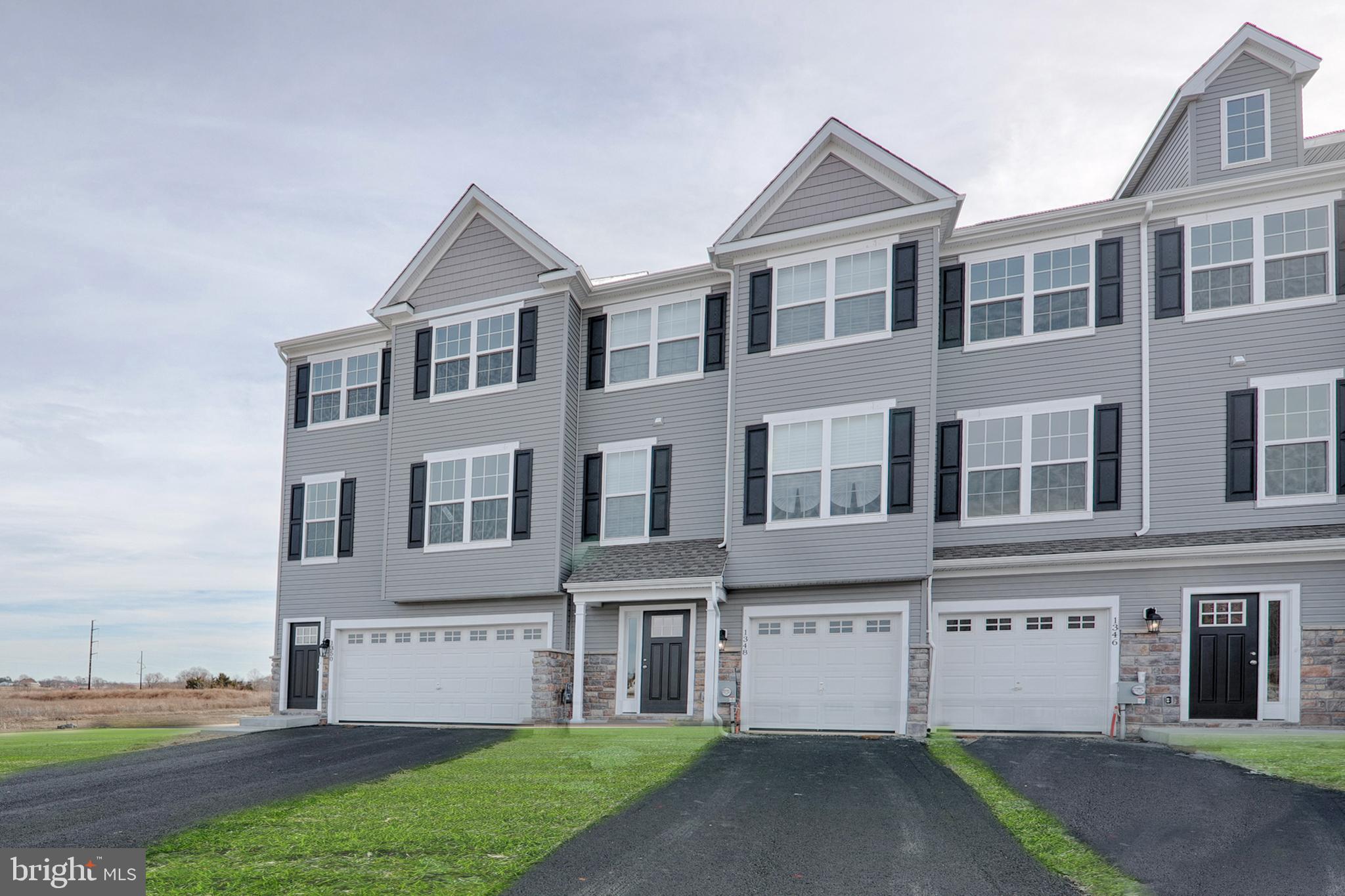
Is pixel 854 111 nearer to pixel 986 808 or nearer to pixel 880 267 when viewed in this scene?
pixel 880 267

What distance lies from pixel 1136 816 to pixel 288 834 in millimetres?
7105

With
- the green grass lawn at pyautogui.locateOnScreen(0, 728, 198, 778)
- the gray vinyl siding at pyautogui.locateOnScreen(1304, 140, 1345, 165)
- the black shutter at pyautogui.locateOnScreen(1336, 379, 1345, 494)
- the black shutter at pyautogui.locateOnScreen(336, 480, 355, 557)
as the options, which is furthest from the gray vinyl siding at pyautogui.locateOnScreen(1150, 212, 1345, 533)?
the green grass lawn at pyautogui.locateOnScreen(0, 728, 198, 778)

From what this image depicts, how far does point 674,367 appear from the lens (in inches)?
754

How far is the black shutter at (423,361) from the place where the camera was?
2067cm

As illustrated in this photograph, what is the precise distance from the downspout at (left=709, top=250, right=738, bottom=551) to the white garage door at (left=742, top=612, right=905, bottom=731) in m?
1.83

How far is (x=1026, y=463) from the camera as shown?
1655 cm

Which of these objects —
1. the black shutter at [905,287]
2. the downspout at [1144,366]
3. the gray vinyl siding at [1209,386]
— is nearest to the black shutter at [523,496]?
the black shutter at [905,287]

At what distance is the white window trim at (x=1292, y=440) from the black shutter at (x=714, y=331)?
8.44m

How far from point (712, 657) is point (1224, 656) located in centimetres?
770

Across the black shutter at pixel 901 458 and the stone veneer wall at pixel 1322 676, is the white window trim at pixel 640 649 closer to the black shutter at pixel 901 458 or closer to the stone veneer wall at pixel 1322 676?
the black shutter at pixel 901 458

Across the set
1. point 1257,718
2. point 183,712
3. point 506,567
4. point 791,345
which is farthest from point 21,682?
point 1257,718

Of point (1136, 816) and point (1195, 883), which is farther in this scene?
point (1136, 816)

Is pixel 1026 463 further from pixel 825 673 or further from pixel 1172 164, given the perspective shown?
pixel 1172 164

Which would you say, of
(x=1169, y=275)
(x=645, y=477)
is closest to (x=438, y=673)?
(x=645, y=477)
